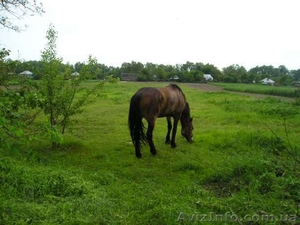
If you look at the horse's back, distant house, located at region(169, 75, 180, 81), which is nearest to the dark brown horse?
the horse's back

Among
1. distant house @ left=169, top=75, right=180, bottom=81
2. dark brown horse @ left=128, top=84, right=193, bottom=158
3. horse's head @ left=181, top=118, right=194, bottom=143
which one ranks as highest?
distant house @ left=169, top=75, right=180, bottom=81

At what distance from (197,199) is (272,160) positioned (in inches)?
74.9

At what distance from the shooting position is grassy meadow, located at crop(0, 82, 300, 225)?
3.38 meters

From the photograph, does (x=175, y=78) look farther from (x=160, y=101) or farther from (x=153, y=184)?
(x=153, y=184)

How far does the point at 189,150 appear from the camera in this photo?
286 inches

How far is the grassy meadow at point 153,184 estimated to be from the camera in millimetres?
3385

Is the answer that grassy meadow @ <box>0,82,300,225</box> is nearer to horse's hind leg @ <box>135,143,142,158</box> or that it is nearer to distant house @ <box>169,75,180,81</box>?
horse's hind leg @ <box>135,143,142,158</box>

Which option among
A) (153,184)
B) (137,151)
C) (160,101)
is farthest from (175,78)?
(153,184)

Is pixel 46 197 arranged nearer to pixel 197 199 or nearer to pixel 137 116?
pixel 197 199

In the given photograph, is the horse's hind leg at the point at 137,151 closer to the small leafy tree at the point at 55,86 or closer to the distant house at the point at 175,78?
the small leafy tree at the point at 55,86

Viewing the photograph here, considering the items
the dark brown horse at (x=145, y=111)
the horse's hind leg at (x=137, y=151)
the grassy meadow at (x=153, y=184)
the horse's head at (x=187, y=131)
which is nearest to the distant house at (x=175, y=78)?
the horse's head at (x=187, y=131)

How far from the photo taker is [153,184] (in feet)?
16.1

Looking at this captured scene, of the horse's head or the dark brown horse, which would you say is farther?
the horse's head

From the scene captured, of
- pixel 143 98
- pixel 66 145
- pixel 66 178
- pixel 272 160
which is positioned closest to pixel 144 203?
pixel 66 178
